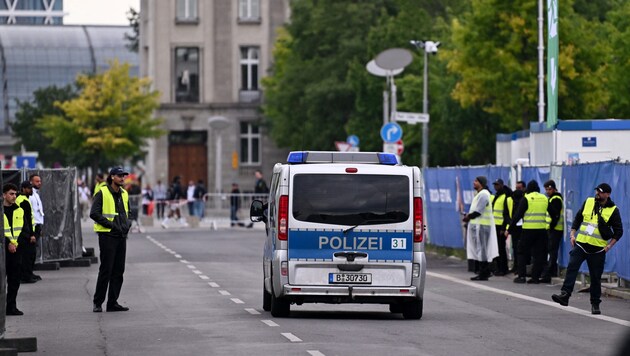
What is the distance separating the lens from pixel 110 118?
8469 centimetres

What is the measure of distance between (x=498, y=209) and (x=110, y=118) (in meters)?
56.0

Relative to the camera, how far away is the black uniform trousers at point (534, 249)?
2850 cm

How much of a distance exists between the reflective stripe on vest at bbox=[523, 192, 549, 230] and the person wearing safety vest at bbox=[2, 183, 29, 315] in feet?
30.1

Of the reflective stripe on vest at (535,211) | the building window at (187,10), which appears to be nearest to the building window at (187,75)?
the building window at (187,10)

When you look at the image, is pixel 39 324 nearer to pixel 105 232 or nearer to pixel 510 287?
pixel 105 232

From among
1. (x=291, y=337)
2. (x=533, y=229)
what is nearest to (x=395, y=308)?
(x=291, y=337)

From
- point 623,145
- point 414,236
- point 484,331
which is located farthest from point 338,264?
point 623,145

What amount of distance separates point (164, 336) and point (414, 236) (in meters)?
3.73

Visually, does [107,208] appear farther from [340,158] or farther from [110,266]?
[340,158]

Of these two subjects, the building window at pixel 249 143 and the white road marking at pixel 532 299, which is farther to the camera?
the building window at pixel 249 143

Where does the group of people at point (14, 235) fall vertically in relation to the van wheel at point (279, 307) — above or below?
above

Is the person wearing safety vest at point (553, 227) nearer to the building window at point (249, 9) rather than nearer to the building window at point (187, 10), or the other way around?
the building window at point (187, 10)

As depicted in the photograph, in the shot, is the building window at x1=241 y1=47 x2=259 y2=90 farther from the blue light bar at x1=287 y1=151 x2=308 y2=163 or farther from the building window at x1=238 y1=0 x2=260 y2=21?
A: the blue light bar at x1=287 y1=151 x2=308 y2=163

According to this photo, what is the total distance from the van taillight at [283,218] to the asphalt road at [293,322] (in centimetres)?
99
